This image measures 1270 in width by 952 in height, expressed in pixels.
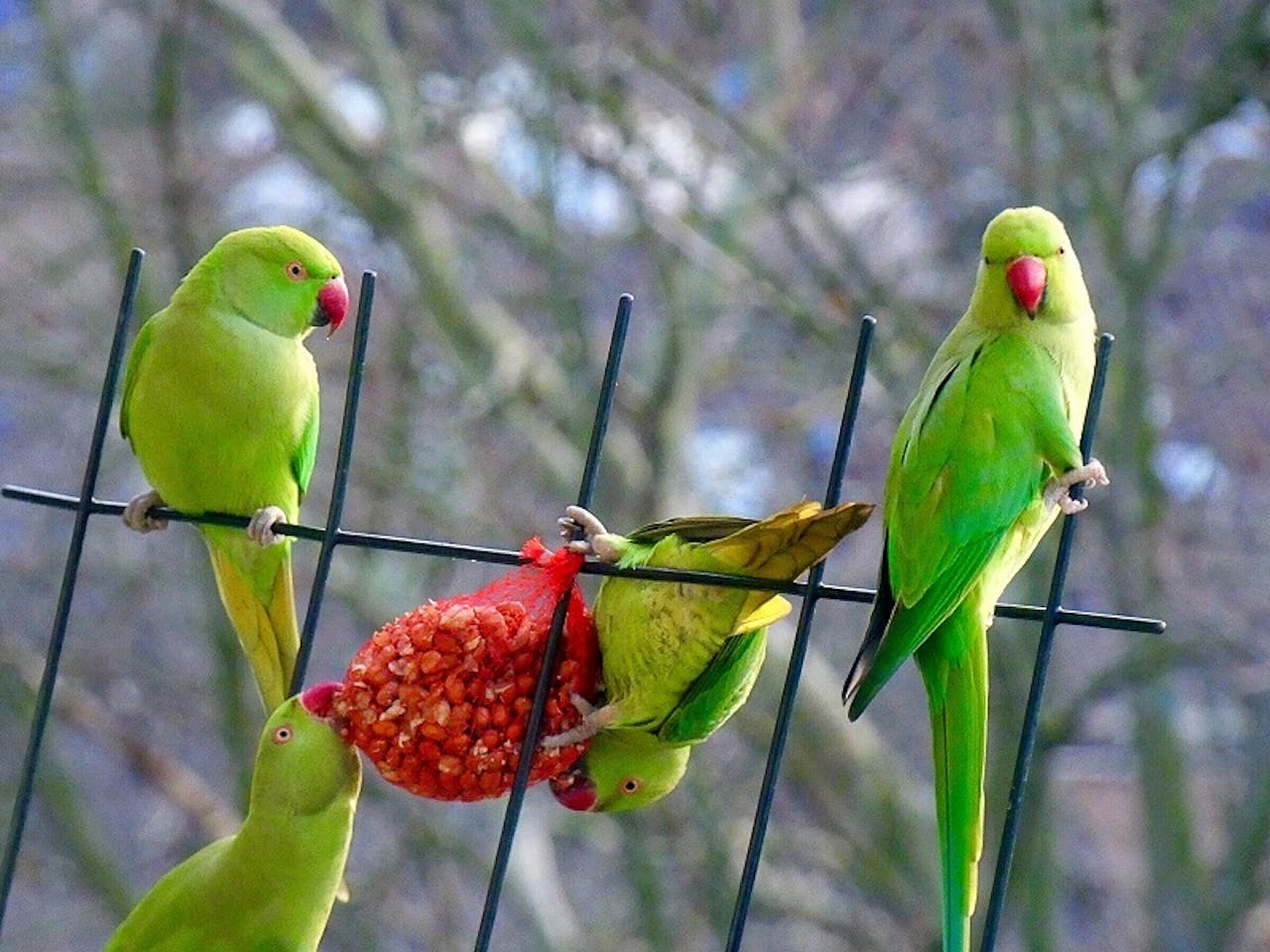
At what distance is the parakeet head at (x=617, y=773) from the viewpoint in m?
1.96

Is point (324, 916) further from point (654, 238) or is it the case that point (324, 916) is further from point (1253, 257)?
point (1253, 257)

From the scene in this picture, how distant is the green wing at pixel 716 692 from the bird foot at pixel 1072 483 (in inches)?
14.9

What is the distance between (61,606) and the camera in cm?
194

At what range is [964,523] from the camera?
1.94 metres

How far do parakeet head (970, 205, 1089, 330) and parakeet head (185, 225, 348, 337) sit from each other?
963mm

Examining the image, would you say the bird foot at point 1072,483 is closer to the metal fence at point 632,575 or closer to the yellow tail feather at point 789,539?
the metal fence at point 632,575

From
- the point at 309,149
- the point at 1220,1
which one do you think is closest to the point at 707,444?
the point at 309,149

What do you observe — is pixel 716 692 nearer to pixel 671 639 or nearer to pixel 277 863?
pixel 671 639

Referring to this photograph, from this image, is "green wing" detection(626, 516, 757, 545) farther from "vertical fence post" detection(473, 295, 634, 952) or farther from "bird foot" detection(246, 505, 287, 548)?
"bird foot" detection(246, 505, 287, 548)

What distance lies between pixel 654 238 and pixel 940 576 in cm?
381

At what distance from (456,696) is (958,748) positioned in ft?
1.90

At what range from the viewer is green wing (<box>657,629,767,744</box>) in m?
1.88

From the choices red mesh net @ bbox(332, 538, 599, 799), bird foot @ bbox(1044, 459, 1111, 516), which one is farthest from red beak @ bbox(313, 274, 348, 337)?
bird foot @ bbox(1044, 459, 1111, 516)

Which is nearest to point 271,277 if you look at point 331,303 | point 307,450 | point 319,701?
point 331,303
